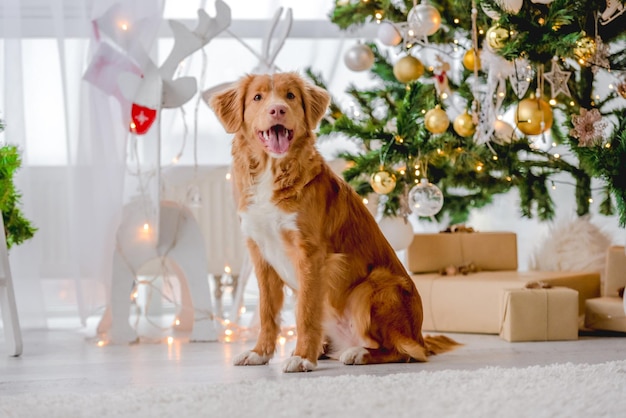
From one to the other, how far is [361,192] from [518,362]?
1.14 meters

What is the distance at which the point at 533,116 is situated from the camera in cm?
295

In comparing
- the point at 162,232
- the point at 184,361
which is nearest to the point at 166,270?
the point at 162,232

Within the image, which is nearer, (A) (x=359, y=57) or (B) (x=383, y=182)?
(B) (x=383, y=182)

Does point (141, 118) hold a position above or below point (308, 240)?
above

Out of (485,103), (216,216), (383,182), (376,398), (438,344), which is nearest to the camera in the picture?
(376,398)

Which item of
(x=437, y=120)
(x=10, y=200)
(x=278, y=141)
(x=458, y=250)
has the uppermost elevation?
(x=437, y=120)

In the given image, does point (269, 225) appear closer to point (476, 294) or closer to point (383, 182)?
point (383, 182)

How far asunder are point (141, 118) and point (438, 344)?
130cm

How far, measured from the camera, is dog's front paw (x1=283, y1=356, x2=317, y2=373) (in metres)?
2.33

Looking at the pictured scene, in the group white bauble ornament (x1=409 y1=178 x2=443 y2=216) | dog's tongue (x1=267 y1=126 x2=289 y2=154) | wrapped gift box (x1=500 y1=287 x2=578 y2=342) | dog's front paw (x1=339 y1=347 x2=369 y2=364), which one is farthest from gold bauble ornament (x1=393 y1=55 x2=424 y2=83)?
dog's front paw (x1=339 y1=347 x2=369 y2=364)

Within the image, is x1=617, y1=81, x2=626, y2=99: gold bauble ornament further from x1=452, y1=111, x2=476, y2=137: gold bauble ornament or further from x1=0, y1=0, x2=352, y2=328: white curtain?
x1=0, y1=0, x2=352, y2=328: white curtain

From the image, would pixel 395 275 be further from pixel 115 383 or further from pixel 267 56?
pixel 267 56

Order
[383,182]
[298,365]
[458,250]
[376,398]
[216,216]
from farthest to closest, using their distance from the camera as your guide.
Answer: [216,216], [458,250], [383,182], [298,365], [376,398]

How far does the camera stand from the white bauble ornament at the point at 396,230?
3.27 m
